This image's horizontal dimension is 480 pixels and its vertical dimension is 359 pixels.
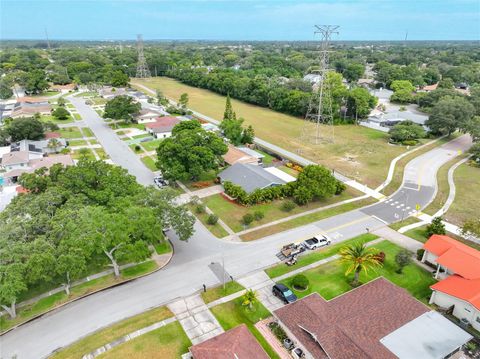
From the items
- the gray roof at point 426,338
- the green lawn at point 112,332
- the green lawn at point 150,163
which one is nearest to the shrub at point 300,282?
the gray roof at point 426,338

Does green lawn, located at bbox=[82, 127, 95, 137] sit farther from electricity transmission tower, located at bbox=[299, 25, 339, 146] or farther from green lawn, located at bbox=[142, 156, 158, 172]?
electricity transmission tower, located at bbox=[299, 25, 339, 146]

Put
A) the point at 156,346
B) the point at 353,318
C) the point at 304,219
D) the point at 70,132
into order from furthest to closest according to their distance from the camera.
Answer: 1. the point at 70,132
2. the point at 304,219
3. the point at 353,318
4. the point at 156,346

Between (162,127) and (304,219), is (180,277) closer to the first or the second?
(304,219)

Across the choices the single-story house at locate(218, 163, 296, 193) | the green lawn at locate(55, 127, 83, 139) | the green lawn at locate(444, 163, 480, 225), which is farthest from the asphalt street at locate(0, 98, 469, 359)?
the green lawn at locate(55, 127, 83, 139)

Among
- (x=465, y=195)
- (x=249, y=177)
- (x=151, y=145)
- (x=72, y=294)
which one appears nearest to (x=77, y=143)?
(x=151, y=145)

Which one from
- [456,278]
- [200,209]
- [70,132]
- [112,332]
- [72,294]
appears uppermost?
[70,132]

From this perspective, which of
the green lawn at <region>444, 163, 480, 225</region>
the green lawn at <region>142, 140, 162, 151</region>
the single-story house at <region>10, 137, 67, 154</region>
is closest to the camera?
the green lawn at <region>444, 163, 480, 225</region>

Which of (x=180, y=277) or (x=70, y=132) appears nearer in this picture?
(x=180, y=277)
